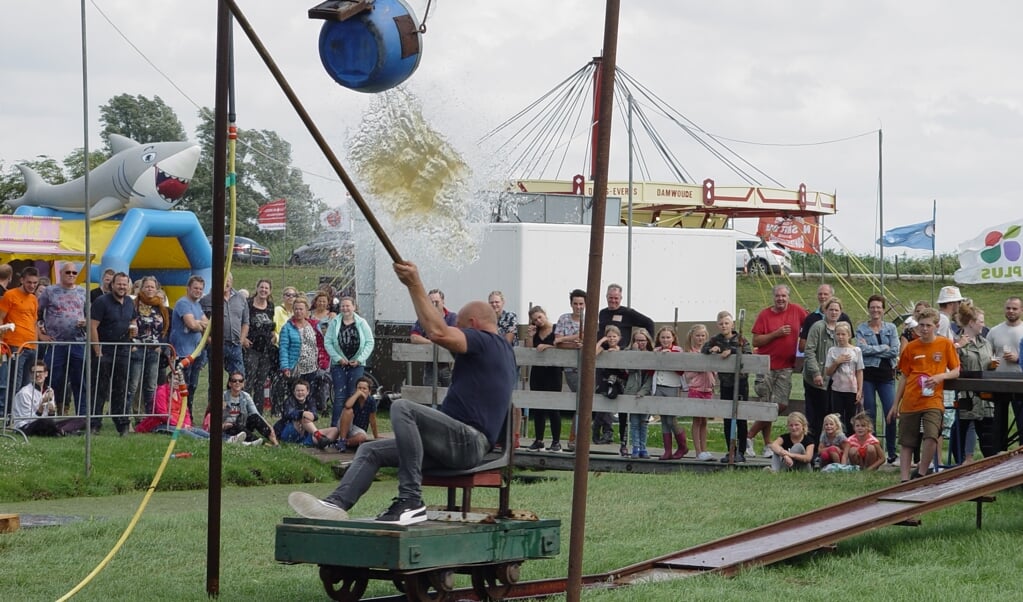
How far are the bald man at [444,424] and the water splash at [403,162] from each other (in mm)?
8200

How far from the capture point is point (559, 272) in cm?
2269

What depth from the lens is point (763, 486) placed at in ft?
45.3

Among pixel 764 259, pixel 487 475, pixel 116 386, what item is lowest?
pixel 487 475

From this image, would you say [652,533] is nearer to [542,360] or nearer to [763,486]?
[763,486]

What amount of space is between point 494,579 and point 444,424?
109cm

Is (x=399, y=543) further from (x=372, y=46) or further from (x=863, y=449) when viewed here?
(x=863, y=449)

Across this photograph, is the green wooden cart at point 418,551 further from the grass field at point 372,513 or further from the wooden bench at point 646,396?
the wooden bench at point 646,396

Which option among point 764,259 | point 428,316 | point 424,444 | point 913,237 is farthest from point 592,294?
point 764,259

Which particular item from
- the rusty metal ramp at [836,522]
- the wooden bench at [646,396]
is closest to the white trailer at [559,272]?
the wooden bench at [646,396]

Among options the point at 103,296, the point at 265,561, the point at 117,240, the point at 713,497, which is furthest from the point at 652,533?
the point at 117,240

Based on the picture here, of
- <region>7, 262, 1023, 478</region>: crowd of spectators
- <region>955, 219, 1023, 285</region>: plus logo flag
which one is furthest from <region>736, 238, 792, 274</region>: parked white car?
<region>7, 262, 1023, 478</region>: crowd of spectators

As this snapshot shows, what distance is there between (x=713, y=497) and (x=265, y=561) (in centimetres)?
482

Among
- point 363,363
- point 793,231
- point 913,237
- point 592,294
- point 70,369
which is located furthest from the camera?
point 793,231

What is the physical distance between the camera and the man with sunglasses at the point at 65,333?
54.9ft
